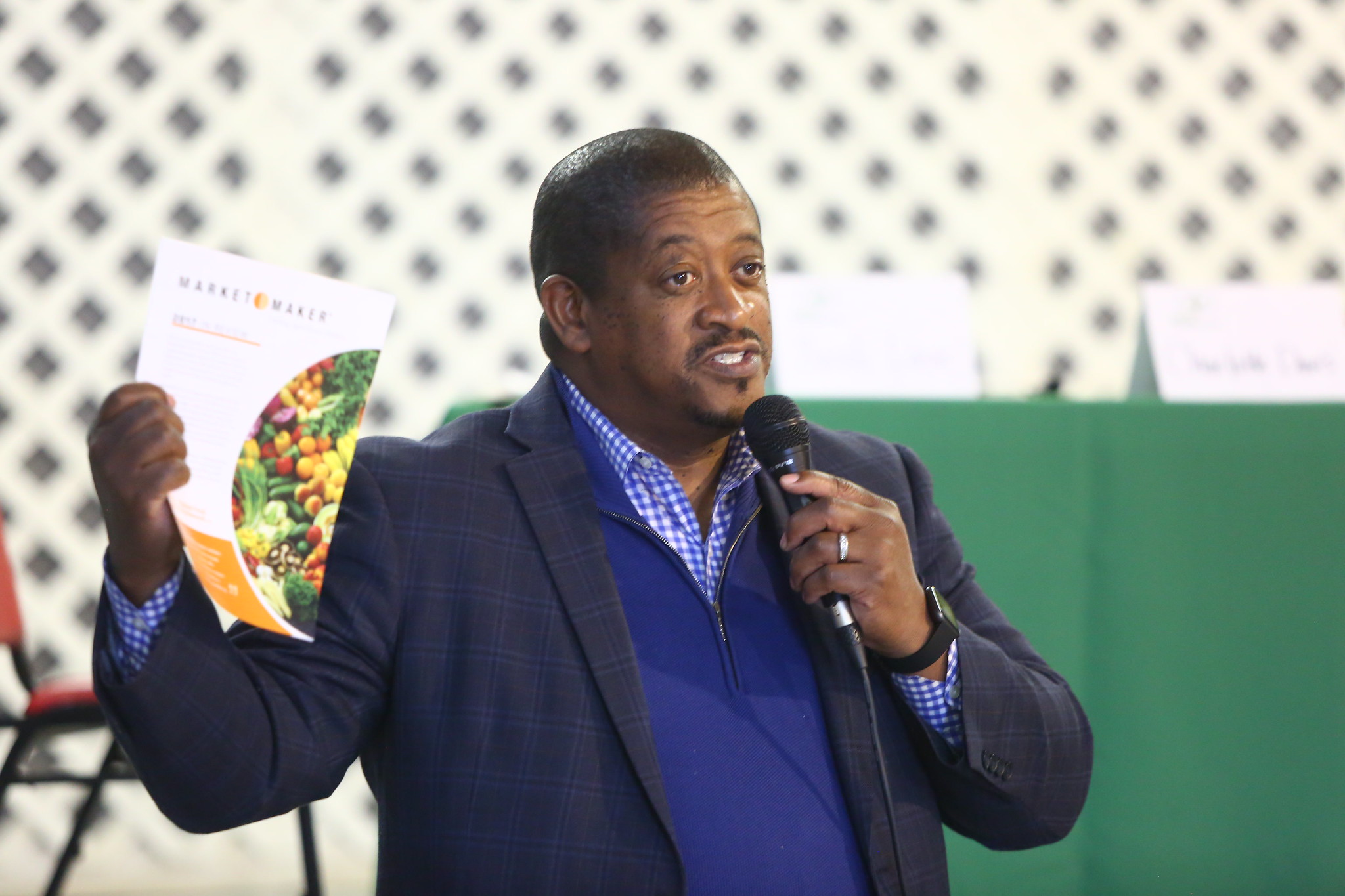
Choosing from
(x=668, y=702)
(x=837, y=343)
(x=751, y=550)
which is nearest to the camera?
(x=668, y=702)

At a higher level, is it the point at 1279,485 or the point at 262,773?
the point at 1279,485

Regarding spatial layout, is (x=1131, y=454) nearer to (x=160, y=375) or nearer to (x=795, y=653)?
(x=795, y=653)

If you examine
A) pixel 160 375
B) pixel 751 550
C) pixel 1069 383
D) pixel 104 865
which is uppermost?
pixel 1069 383

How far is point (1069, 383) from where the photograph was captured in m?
3.84

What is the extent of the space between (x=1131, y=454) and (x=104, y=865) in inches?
109

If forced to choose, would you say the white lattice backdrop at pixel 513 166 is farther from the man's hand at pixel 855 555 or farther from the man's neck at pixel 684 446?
the man's hand at pixel 855 555

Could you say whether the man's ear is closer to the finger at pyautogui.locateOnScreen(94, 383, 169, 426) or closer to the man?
the man

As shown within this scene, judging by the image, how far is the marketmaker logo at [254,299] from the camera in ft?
3.02

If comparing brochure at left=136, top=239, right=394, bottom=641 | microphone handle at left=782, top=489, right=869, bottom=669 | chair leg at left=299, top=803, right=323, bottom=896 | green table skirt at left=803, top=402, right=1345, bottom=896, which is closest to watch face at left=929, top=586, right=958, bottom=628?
microphone handle at left=782, top=489, right=869, bottom=669

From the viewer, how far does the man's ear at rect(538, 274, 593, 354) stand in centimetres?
136

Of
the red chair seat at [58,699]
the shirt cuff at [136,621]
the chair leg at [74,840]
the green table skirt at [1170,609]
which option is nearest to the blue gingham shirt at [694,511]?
the shirt cuff at [136,621]

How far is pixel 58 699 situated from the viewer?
6.77 ft

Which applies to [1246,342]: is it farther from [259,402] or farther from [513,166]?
[513,166]

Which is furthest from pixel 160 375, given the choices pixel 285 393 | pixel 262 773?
pixel 262 773
